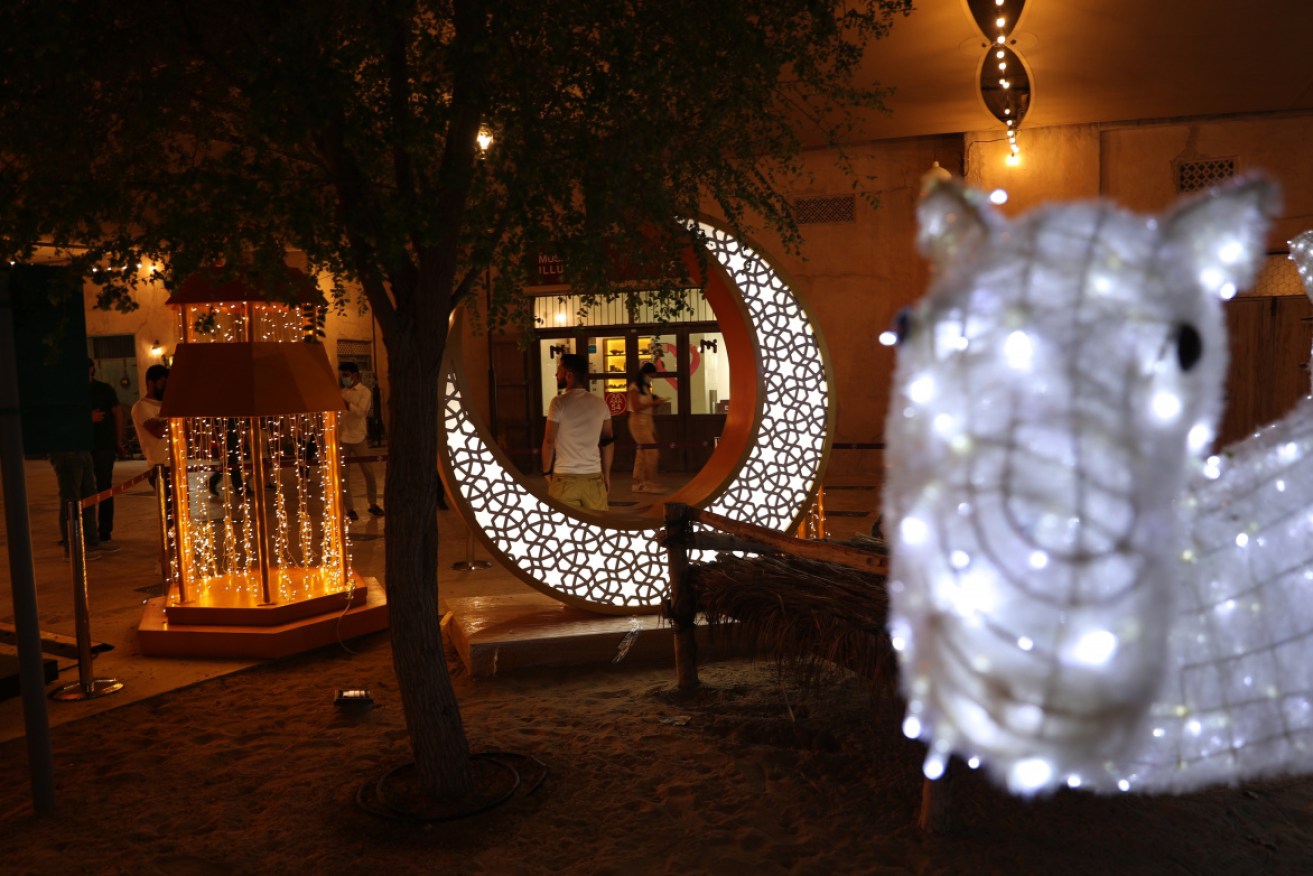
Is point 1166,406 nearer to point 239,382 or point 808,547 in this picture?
Answer: point 808,547

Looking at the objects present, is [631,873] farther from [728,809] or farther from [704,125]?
[704,125]

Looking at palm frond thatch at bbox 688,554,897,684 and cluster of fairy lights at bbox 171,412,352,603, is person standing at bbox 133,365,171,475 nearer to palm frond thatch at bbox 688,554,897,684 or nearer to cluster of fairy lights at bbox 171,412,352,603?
cluster of fairy lights at bbox 171,412,352,603

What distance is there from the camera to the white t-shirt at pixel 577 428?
668 centimetres

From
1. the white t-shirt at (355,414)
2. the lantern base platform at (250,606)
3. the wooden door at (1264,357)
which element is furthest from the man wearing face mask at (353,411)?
the wooden door at (1264,357)

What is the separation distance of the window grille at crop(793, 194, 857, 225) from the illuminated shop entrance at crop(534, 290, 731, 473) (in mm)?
2318

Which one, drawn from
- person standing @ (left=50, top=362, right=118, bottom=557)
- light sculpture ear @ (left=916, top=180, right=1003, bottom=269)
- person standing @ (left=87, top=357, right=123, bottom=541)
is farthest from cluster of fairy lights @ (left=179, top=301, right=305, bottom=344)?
light sculpture ear @ (left=916, top=180, right=1003, bottom=269)

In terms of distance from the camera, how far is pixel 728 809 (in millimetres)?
4113

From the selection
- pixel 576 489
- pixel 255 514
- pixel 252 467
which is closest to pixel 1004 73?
pixel 576 489

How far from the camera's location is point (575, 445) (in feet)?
22.0

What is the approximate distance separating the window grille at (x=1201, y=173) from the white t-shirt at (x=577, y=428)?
9.69 m

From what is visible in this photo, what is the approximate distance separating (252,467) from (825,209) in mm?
9400

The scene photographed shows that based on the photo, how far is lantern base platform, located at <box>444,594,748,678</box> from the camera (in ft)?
19.5

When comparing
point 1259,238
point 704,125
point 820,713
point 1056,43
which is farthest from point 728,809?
point 1056,43

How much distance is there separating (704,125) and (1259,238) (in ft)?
10.8
